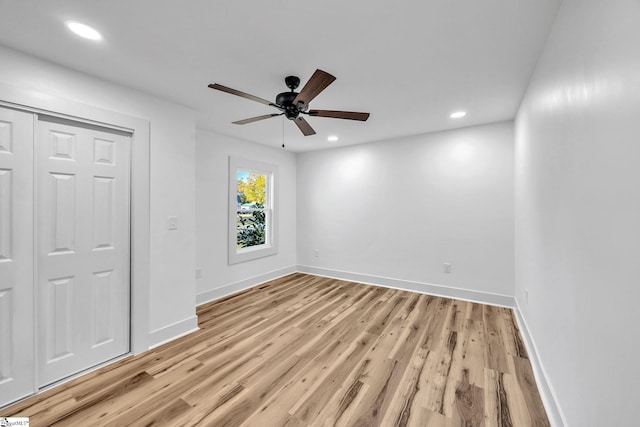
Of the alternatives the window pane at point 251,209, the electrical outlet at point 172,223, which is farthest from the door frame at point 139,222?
the window pane at point 251,209

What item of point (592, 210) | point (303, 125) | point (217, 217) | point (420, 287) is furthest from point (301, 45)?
point (420, 287)

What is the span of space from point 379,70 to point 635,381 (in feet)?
7.00

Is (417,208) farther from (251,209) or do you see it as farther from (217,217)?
(217,217)

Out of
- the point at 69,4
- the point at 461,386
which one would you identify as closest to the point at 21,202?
the point at 69,4

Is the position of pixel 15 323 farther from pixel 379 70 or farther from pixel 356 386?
pixel 379 70

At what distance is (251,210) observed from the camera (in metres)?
4.55

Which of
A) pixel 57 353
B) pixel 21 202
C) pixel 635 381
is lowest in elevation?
pixel 57 353

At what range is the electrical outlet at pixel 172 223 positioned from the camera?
262 centimetres

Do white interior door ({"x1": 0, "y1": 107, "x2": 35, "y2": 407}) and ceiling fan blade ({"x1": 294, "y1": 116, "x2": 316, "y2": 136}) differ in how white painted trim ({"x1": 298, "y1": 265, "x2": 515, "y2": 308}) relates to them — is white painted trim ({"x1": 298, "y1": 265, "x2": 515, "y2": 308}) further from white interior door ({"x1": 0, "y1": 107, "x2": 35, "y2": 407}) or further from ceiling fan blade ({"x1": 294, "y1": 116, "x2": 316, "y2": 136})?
white interior door ({"x1": 0, "y1": 107, "x2": 35, "y2": 407})

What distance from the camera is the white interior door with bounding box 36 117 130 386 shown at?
1922 mm

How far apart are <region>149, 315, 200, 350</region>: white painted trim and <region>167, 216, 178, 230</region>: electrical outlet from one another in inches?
38.3

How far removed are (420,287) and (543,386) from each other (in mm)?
2228

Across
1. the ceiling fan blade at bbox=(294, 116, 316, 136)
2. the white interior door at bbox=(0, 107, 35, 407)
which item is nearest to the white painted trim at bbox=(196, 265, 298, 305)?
the white interior door at bbox=(0, 107, 35, 407)

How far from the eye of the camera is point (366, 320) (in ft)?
9.98
